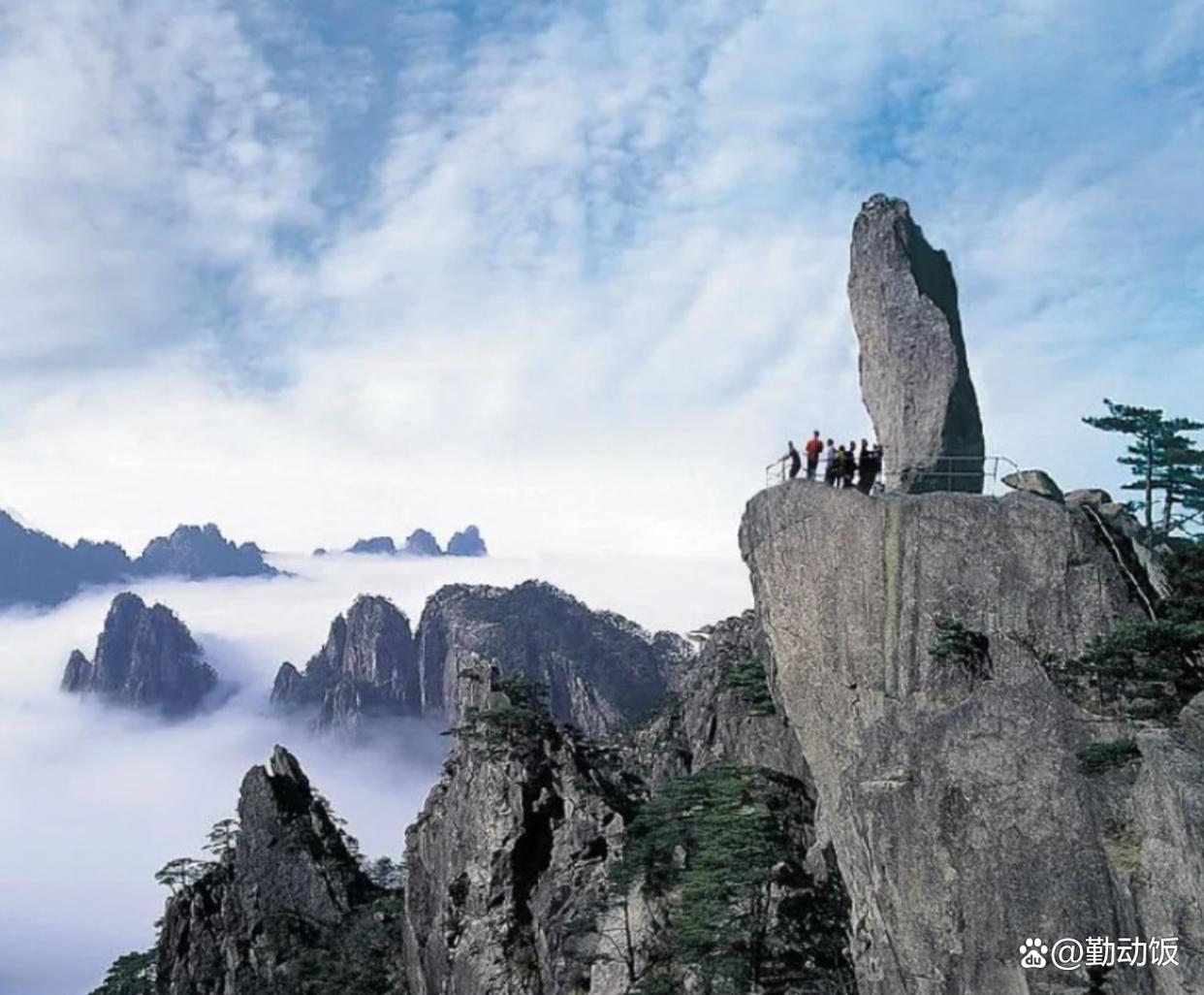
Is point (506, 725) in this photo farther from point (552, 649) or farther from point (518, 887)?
point (552, 649)

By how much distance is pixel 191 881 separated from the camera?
70.0 metres

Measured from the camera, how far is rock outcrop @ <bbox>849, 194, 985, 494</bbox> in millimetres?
38344

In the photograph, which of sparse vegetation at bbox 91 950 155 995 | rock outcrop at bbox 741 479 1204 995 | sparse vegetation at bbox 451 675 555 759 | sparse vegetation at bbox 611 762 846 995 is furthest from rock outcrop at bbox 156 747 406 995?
rock outcrop at bbox 741 479 1204 995

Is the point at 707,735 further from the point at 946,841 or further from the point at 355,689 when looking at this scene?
the point at 355,689

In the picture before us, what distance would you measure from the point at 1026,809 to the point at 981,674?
22.2 ft

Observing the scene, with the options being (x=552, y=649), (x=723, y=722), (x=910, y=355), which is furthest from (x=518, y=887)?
(x=552, y=649)

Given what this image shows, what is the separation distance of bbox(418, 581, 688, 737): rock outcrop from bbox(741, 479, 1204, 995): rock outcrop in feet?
336

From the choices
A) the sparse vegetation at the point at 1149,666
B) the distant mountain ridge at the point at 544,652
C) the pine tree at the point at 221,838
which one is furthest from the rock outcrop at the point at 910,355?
the distant mountain ridge at the point at 544,652

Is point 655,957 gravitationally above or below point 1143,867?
below

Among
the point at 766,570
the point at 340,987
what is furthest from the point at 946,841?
the point at 340,987

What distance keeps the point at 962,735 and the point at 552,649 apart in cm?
13468

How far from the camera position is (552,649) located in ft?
514

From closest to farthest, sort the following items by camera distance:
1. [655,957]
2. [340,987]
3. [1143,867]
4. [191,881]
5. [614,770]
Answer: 1. [1143,867]
2. [655,957]
3. [340,987]
4. [614,770]
5. [191,881]

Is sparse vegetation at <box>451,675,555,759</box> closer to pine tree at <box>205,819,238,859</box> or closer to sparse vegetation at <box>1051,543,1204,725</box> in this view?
sparse vegetation at <box>1051,543,1204,725</box>
